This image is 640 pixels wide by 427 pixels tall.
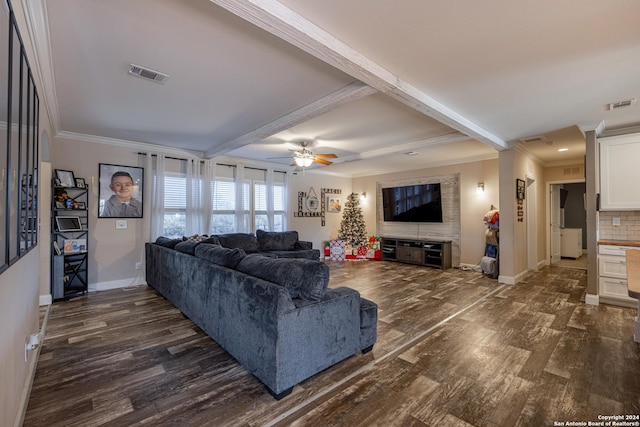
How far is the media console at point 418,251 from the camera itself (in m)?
6.50

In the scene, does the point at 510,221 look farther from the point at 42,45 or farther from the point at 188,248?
the point at 42,45

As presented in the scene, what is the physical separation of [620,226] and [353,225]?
542 cm

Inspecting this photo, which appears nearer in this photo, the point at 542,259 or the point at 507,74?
the point at 507,74

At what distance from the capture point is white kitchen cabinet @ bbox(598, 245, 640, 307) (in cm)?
383

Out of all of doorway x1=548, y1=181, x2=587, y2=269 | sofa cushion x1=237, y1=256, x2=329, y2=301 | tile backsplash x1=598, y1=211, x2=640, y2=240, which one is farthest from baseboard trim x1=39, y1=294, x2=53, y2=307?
doorway x1=548, y1=181, x2=587, y2=269

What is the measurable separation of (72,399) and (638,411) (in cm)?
377

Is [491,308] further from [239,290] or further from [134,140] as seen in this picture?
[134,140]

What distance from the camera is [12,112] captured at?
1.45 metres

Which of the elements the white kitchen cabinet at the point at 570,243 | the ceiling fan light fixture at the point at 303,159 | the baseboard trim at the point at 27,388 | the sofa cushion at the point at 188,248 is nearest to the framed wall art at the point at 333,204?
the ceiling fan light fixture at the point at 303,159

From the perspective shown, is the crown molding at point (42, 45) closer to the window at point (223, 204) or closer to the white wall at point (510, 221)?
the window at point (223, 204)

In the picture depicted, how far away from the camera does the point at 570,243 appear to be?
7781mm

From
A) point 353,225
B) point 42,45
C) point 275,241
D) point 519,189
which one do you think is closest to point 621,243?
point 519,189

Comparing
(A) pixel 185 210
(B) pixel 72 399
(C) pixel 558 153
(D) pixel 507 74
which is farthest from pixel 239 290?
(C) pixel 558 153

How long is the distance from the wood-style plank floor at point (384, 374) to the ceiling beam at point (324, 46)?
2.45 metres
